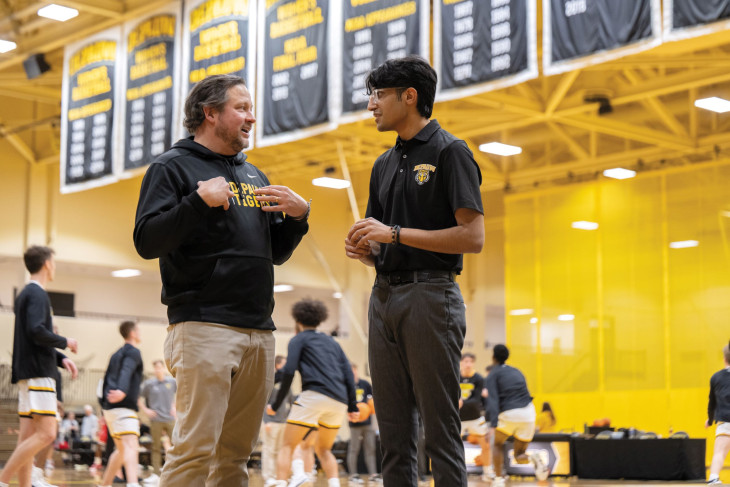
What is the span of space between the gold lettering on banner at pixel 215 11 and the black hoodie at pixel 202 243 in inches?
507

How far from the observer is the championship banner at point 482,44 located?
13.2m

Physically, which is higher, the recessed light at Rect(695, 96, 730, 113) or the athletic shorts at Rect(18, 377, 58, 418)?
the recessed light at Rect(695, 96, 730, 113)

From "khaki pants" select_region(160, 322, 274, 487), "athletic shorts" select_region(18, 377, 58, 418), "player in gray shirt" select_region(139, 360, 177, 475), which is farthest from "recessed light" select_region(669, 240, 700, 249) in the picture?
"khaki pants" select_region(160, 322, 274, 487)

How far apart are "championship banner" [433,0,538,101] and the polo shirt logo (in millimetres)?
9196

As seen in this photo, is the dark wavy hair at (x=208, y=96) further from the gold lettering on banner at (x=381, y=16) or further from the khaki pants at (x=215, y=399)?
the gold lettering on banner at (x=381, y=16)

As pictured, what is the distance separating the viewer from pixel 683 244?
75.2ft

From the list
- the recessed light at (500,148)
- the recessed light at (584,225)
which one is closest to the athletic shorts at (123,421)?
the recessed light at (500,148)

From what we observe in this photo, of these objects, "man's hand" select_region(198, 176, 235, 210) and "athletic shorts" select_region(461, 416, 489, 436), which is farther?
"athletic shorts" select_region(461, 416, 489, 436)

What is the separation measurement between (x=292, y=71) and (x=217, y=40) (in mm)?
1822

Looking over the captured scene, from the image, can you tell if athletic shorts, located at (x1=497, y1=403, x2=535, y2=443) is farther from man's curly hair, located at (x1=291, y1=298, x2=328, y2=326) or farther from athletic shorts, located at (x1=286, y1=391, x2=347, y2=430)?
man's curly hair, located at (x1=291, y1=298, x2=328, y2=326)

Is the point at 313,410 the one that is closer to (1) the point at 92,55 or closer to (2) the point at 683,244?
(1) the point at 92,55

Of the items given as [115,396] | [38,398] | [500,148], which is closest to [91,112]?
[500,148]

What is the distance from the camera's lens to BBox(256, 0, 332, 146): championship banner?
50.9 feet

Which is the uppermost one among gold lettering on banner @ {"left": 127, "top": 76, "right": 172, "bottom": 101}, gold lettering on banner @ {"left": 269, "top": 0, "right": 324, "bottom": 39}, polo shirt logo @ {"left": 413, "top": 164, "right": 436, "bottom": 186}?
gold lettering on banner @ {"left": 269, "top": 0, "right": 324, "bottom": 39}
